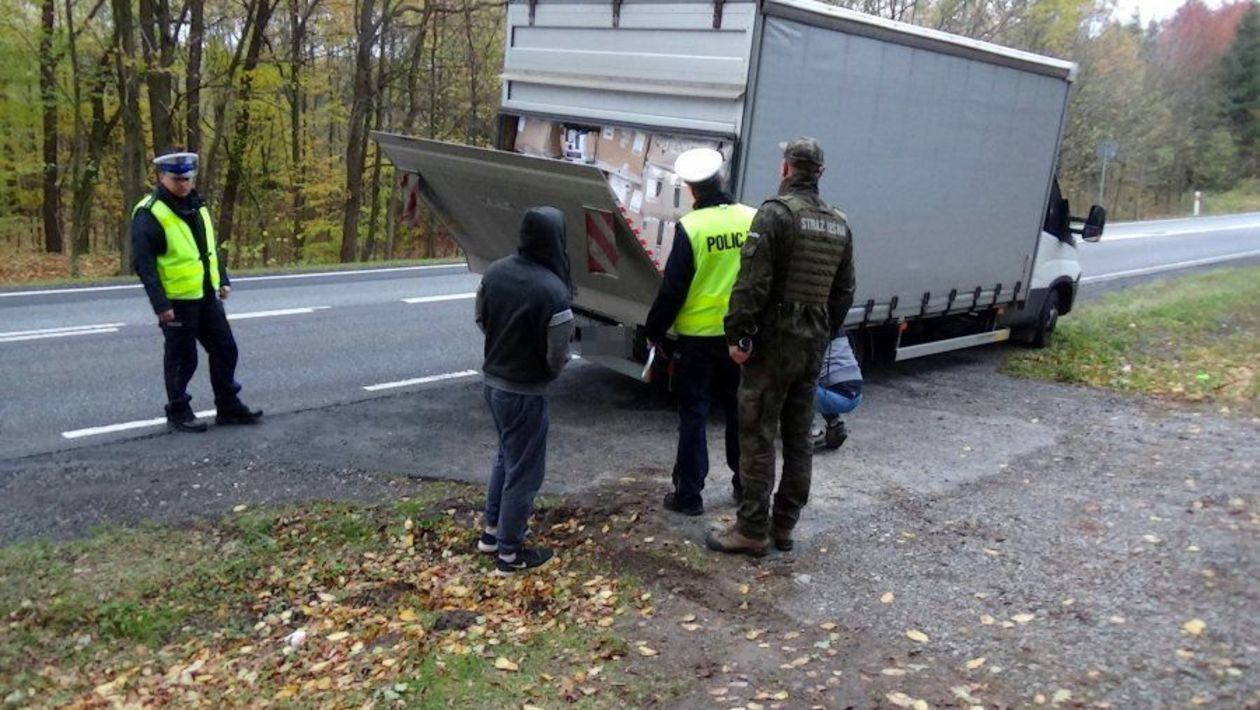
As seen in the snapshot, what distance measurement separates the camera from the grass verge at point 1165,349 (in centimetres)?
907

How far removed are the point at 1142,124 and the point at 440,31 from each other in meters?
29.1

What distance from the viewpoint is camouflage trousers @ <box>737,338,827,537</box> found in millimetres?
4875

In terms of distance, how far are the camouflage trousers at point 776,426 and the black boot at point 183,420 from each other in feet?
13.3

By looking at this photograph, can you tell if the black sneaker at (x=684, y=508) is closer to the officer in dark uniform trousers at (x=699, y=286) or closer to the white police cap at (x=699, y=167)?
the officer in dark uniform trousers at (x=699, y=286)

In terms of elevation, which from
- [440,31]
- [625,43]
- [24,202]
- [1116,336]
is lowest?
[24,202]

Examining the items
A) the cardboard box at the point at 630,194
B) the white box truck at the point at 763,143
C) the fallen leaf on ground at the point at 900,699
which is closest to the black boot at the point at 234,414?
the white box truck at the point at 763,143

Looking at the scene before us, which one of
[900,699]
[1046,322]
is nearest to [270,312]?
[1046,322]

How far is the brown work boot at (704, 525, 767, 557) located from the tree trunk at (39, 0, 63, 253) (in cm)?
2227

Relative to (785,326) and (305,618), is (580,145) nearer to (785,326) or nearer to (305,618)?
(785,326)

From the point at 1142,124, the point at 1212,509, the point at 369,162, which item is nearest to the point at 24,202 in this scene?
the point at 369,162

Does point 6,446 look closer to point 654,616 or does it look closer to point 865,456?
point 654,616

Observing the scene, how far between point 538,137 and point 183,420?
3637mm

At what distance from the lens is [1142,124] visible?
3988cm

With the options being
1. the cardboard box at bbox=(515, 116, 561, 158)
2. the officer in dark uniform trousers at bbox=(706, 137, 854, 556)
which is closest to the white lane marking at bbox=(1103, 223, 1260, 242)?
the cardboard box at bbox=(515, 116, 561, 158)
